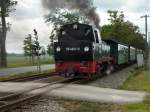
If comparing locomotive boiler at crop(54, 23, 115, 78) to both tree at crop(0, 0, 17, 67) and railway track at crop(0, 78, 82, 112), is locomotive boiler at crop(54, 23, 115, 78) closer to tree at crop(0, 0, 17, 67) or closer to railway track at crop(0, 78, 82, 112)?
railway track at crop(0, 78, 82, 112)

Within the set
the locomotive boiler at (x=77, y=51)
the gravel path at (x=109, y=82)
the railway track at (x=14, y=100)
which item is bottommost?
the gravel path at (x=109, y=82)

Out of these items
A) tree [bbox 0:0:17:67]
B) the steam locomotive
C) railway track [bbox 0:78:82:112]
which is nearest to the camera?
railway track [bbox 0:78:82:112]

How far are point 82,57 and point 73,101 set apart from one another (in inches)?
355

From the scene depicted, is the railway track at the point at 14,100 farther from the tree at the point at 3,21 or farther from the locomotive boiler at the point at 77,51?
the tree at the point at 3,21

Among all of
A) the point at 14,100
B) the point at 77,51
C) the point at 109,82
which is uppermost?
the point at 77,51

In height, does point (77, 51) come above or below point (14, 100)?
above

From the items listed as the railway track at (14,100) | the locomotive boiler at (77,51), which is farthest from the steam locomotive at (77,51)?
the railway track at (14,100)

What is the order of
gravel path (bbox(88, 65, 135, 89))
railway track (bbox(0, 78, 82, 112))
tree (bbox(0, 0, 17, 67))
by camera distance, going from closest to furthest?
railway track (bbox(0, 78, 82, 112)) → gravel path (bbox(88, 65, 135, 89)) → tree (bbox(0, 0, 17, 67))

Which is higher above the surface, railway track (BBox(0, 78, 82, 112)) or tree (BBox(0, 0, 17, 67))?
tree (BBox(0, 0, 17, 67))

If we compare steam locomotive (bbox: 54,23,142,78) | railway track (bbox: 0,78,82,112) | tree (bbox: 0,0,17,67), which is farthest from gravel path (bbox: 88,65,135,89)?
tree (bbox: 0,0,17,67)

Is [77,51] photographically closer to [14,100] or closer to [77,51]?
[77,51]

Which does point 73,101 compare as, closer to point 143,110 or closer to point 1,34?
point 143,110

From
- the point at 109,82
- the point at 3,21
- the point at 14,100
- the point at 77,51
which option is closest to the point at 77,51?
the point at 77,51

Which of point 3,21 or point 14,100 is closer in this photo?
point 14,100
